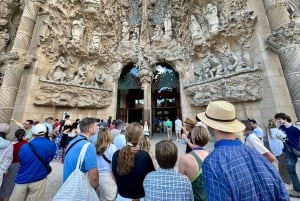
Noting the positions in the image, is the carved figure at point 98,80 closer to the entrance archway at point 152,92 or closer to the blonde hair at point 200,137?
the entrance archway at point 152,92

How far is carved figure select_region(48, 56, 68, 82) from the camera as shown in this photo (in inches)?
338

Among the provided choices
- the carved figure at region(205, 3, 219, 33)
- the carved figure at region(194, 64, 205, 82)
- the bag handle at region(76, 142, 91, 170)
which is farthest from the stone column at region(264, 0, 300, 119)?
Result: the bag handle at region(76, 142, 91, 170)

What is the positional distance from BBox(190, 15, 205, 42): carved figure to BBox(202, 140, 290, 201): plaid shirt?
29.8 feet

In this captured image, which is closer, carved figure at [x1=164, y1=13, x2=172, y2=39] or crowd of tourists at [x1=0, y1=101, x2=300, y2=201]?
crowd of tourists at [x1=0, y1=101, x2=300, y2=201]

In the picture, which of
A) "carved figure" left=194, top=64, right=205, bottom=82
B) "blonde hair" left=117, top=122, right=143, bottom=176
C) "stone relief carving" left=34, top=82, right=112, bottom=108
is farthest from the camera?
"carved figure" left=194, top=64, right=205, bottom=82

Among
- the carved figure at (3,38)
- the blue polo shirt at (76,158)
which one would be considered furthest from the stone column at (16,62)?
the blue polo shirt at (76,158)

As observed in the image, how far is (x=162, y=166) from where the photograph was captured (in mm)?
1188

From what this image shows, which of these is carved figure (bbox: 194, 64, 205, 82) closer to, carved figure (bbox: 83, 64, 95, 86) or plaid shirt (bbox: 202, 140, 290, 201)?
carved figure (bbox: 83, 64, 95, 86)

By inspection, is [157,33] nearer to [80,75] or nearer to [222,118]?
[80,75]

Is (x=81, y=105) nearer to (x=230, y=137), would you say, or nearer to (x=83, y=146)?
(x=83, y=146)

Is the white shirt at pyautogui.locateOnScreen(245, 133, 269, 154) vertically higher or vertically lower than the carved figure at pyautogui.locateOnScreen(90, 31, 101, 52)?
lower

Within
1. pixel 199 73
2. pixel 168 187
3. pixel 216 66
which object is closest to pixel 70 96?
pixel 199 73

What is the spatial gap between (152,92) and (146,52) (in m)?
2.87

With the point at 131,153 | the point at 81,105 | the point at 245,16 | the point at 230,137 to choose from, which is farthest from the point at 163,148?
the point at 81,105
